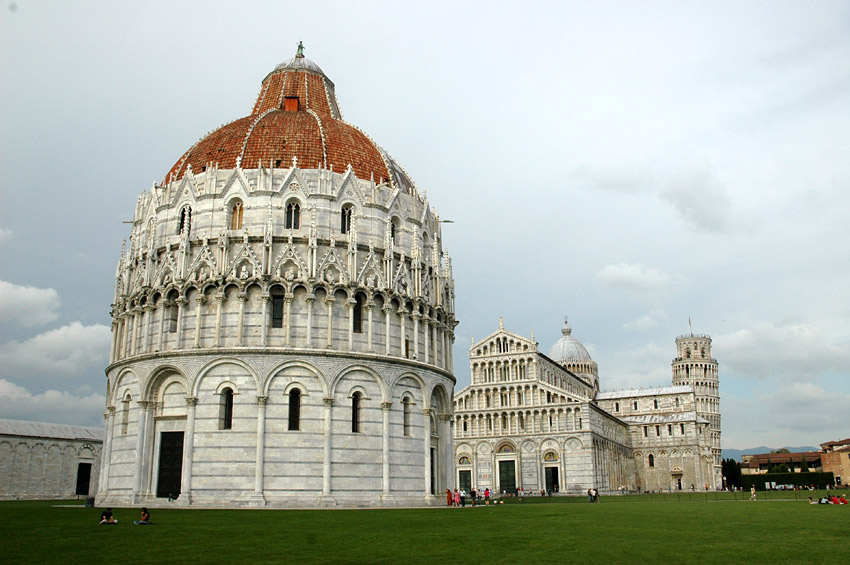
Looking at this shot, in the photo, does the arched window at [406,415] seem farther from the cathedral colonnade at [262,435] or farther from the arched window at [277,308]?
the arched window at [277,308]

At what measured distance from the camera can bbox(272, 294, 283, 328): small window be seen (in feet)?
122

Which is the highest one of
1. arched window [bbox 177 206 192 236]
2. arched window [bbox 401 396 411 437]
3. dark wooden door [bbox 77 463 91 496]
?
arched window [bbox 177 206 192 236]

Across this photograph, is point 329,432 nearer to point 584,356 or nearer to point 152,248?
point 152,248

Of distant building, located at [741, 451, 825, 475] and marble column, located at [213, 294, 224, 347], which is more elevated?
marble column, located at [213, 294, 224, 347]

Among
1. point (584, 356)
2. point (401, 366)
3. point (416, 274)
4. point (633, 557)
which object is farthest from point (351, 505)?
point (584, 356)

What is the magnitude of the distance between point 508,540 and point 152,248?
2904cm

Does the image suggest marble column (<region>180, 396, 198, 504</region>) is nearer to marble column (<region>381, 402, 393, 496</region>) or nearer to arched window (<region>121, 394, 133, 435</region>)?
arched window (<region>121, 394, 133, 435</region>)

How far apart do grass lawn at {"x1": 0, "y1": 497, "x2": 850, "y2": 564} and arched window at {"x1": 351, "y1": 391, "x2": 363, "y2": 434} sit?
11.9 m

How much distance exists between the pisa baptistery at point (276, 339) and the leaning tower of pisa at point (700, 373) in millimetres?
103080

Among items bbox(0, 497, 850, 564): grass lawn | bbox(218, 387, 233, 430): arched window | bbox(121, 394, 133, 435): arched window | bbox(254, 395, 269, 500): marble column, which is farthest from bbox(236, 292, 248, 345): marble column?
bbox(0, 497, 850, 564): grass lawn

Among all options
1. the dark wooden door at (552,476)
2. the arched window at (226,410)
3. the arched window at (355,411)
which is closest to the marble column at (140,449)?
the arched window at (226,410)

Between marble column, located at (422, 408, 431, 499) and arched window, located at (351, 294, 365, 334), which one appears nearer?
arched window, located at (351, 294, 365, 334)

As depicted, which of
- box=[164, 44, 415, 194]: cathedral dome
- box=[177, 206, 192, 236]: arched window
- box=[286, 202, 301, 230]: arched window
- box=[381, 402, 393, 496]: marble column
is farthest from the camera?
box=[164, 44, 415, 194]: cathedral dome

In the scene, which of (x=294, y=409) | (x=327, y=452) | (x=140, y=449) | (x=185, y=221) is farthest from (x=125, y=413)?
(x=327, y=452)
